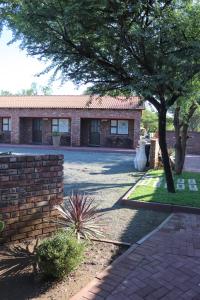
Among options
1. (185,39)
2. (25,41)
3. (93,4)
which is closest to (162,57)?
(185,39)

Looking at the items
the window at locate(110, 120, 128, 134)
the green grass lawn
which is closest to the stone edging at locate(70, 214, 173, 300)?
the green grass lawn

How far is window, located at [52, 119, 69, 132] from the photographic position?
3031 cm

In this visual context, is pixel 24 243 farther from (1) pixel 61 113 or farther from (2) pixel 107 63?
(1) pixel 61 113

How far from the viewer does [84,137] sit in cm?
3031

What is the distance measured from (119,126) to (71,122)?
3.99m

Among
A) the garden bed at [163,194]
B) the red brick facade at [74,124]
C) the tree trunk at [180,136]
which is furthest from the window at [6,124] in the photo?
the garden bed at [163,194]

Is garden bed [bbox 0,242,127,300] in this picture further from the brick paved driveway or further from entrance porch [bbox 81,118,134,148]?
entrance porch [bbox 81,118,134,148]

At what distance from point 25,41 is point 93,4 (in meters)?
1.82

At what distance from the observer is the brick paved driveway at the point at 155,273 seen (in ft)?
12.8

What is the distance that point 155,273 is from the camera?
14.5 ft

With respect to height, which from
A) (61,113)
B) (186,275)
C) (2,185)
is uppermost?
(61,113)

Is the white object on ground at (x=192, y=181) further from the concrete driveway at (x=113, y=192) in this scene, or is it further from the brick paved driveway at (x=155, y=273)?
the brick paved driveway at (x=155, y=273)

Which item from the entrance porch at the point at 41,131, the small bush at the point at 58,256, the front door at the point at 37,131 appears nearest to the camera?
the small bush at the point at 58,256

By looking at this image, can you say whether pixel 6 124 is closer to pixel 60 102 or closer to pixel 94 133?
pixel 60 102
